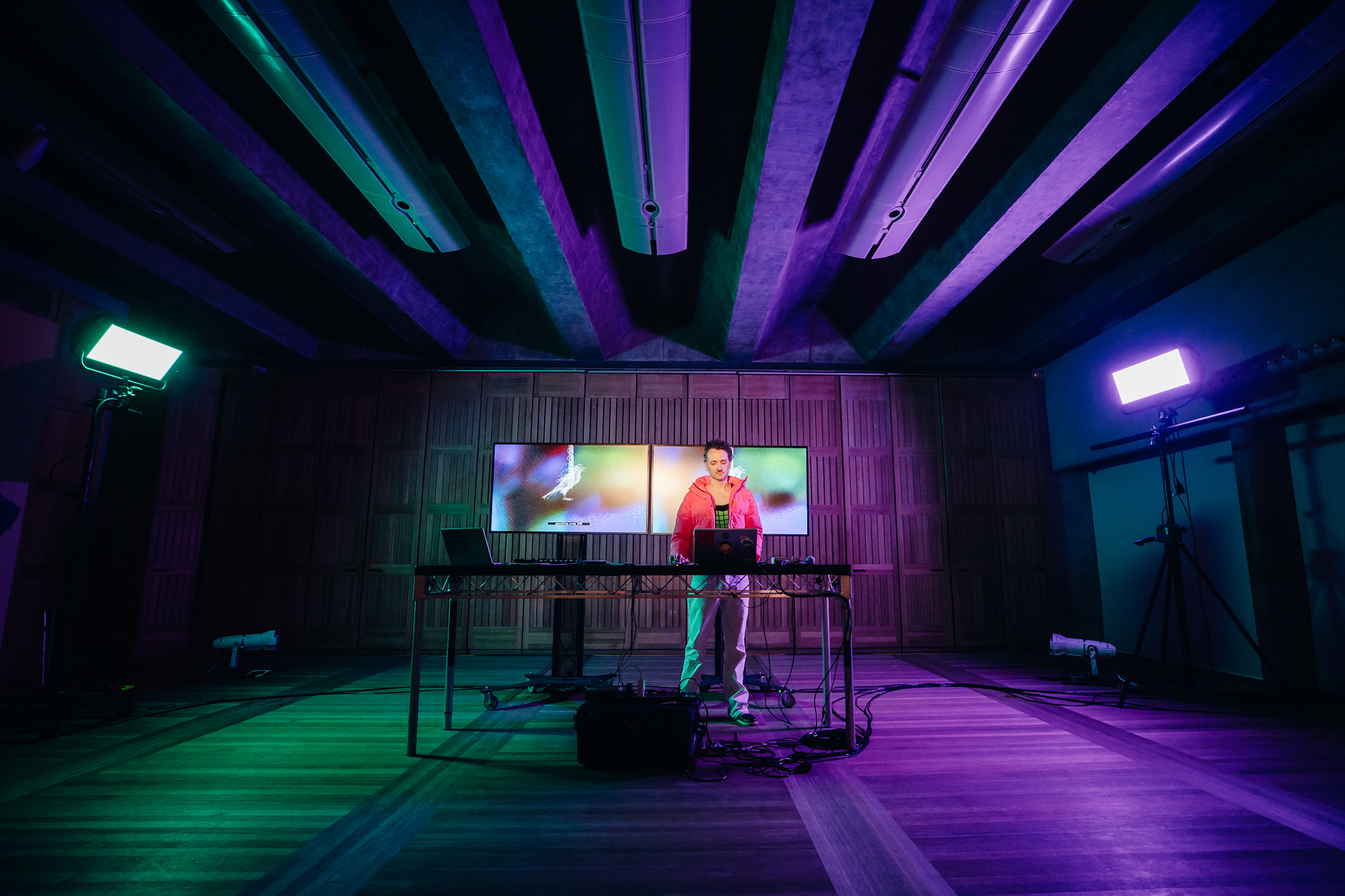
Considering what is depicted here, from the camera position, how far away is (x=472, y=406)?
6.79 metres

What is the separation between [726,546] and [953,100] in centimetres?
272

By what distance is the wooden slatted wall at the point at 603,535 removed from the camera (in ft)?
21.0

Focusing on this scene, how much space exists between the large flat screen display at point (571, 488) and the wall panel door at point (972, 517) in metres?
3.52

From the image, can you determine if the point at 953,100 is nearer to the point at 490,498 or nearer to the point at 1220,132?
the point at 1220,132

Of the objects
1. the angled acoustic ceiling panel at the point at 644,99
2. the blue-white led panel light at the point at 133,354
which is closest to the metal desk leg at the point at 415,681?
the angled acoustic ceiling panel at the point at 644,99

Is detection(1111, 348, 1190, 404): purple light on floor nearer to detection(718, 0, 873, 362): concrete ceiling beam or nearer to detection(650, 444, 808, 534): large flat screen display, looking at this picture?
detection(650, 444, 808, 534): large flat screen display

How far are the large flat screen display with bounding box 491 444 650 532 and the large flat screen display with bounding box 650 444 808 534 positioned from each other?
0.47 feet

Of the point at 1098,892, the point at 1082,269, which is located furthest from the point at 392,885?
the point at 1082,269

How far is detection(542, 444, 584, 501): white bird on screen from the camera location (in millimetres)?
6555

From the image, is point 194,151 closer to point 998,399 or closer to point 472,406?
point 472,406

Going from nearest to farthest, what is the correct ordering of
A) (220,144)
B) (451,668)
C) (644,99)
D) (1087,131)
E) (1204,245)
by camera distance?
(644,99)
(1087,131)
(220,144)
(451,668)
(1204,245)

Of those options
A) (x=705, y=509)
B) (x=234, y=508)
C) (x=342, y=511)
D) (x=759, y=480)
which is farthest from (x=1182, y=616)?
(x=234, y=508)

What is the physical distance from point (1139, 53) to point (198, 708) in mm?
6735

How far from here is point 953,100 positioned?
10.4ft
